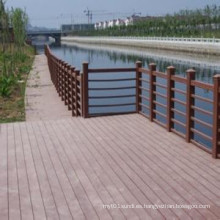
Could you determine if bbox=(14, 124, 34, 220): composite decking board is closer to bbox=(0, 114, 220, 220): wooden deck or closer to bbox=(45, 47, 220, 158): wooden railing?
bbox=(0, 114, 220, 220): wooden deck

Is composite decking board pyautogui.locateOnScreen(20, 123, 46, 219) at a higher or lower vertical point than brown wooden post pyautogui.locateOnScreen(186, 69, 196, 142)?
lower

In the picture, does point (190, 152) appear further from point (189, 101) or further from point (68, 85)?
point (68, 85)

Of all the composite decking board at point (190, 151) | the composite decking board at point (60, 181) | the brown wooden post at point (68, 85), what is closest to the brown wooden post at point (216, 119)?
the composite decking board at point (190, 151)

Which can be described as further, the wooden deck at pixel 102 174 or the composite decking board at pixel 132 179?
the composite decking board at pixel 132 179

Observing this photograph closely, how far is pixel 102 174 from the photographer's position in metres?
5.74

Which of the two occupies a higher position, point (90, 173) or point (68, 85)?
point (68, 85)

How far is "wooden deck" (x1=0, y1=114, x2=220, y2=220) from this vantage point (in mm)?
4660

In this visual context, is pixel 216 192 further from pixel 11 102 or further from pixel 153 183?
pixel 11 102

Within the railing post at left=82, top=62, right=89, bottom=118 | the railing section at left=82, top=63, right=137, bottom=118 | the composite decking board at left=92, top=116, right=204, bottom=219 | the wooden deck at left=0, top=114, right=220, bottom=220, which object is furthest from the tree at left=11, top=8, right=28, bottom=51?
the composite decking board at left=92, top=116, right=204, bottom=219

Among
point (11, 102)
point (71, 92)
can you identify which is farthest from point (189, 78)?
point (11, 102)

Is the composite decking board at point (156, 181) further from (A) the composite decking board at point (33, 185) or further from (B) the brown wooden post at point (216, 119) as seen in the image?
(A) the composite decking board at point (33, 185)

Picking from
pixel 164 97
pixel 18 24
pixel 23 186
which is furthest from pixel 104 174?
pixel 18 24

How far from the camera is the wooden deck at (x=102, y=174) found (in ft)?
15.3

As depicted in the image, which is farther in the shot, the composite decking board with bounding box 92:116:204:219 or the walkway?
the composite decking board with bounding box 92:116:204:219
